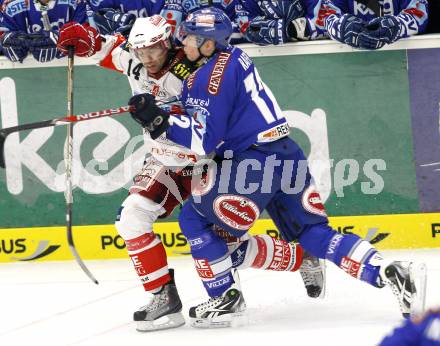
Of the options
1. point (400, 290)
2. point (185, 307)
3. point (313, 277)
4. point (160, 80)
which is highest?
point (160, 80)

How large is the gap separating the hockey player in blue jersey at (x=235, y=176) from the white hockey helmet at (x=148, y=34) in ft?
0.33

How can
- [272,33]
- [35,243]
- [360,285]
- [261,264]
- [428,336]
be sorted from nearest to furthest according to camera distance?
[428,336], [261,264], [360,285], [272,33], [35,243]

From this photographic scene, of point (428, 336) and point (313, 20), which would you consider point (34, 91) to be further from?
point (428, 336)

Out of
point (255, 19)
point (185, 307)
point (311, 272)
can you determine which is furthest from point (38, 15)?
point (311, 272)

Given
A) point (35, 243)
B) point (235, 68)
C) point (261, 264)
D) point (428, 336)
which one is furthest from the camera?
point (35, 243)

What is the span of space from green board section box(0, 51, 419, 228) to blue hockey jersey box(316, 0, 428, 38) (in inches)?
8.3

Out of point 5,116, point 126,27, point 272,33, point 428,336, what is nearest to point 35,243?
point 5,116

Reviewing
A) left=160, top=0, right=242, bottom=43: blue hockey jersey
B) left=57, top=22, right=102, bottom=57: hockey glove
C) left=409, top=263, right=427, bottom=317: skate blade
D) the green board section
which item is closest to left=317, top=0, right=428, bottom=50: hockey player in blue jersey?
the green board section

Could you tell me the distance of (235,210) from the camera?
11.9ft

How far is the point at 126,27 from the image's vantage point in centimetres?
532

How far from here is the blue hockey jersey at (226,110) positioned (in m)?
3.45

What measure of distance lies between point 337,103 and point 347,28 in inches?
17.8

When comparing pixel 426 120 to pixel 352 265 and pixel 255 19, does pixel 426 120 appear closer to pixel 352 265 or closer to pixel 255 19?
pixel 255 19

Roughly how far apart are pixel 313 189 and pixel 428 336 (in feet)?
7.90
